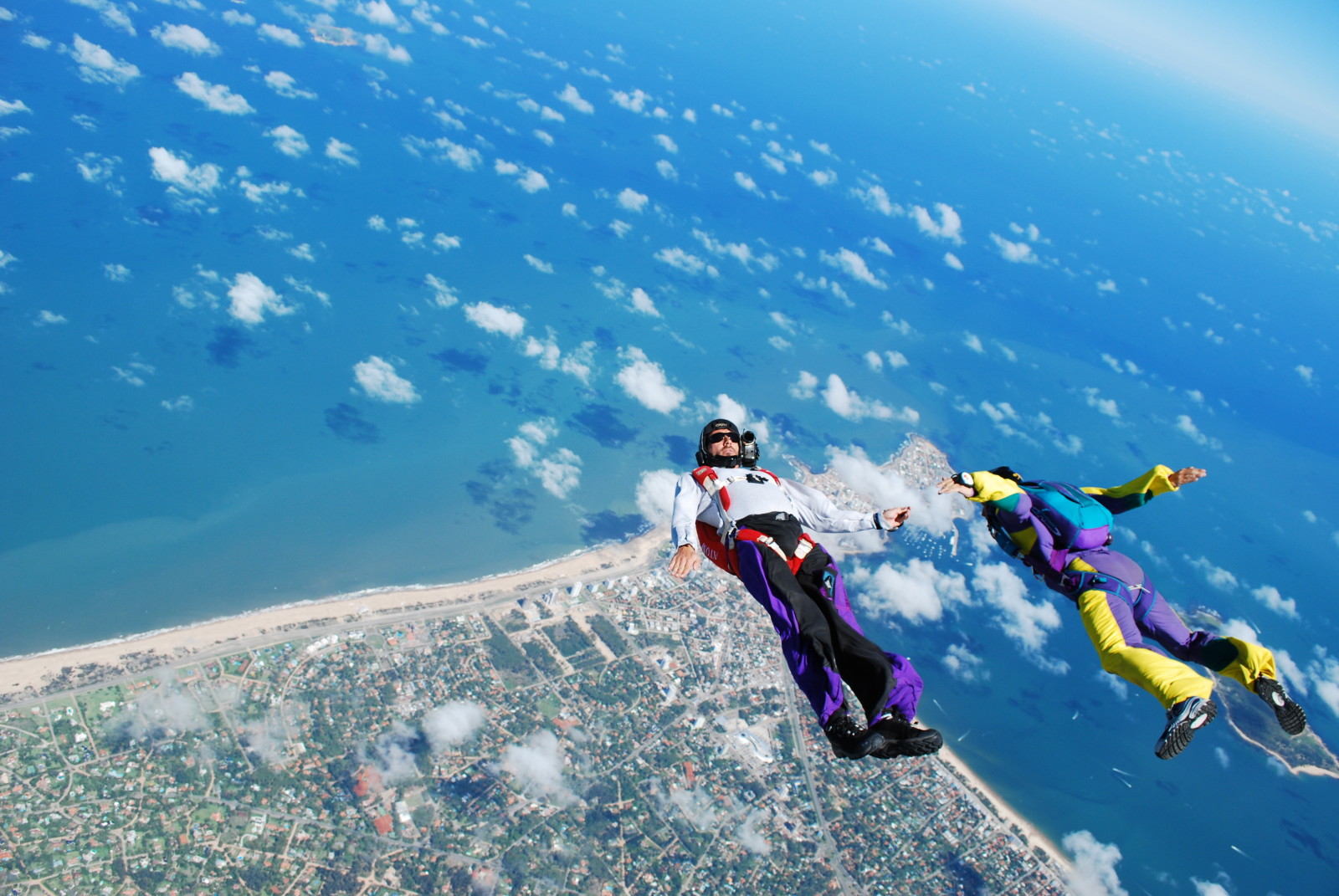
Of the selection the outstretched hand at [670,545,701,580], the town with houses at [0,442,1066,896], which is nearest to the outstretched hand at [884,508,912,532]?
the outstretched hand at [670,545,701,580]

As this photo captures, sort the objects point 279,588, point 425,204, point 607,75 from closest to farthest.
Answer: point 279,588 < point 425,204 < point 607,75

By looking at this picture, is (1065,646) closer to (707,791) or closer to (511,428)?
(707,791)

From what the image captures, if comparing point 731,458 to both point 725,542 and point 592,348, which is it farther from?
point 592,348

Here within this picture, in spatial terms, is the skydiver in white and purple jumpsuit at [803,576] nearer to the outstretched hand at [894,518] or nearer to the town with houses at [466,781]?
the outstretched hand at [894,518]

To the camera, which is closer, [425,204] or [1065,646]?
[1065,646]

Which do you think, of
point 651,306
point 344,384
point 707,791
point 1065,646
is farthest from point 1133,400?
point 344,384

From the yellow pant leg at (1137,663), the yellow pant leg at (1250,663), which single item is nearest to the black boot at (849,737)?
the yellow pant leg at (1137,663)

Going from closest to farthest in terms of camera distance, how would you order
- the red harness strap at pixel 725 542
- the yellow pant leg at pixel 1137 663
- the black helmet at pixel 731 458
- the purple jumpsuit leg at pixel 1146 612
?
the yellow pant leg at pixel 1137 663, the purple jumpsuit leg at pixel 1146 612, the red harness strap at pixel 725 542, the black helmet at pixel 731 458
